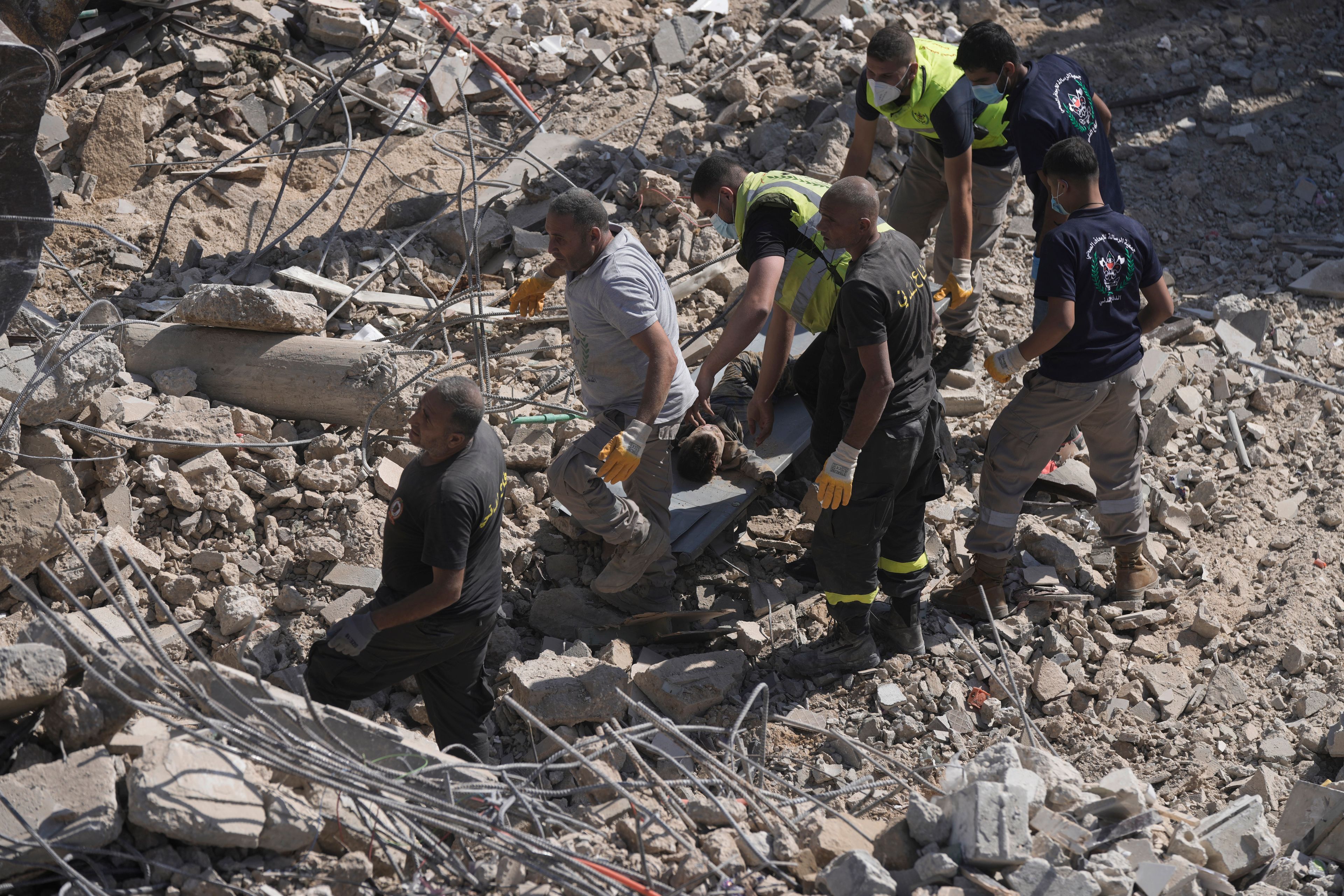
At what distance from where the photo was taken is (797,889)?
116 inches

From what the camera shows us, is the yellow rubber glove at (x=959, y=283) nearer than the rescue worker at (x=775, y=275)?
No

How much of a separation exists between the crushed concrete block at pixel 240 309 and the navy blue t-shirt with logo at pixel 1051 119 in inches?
140

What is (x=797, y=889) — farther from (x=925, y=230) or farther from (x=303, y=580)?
(x=925, y=230)

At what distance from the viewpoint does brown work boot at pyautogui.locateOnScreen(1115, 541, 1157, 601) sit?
4.74 metres

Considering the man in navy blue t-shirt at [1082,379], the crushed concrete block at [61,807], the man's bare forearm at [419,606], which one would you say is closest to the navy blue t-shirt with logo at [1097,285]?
the man in navy blue t-shirt at [1082,379]

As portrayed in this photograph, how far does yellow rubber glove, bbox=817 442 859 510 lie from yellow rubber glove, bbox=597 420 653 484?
2.29 ft

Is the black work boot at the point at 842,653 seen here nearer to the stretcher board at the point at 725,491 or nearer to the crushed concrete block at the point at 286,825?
the stretcher board at the point at 725,491

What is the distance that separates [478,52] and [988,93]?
4.23 m

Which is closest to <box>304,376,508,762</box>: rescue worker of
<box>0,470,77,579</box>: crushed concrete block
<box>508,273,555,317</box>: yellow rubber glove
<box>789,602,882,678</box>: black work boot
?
<box>508,273,555,317</box>: yellow rubber glove

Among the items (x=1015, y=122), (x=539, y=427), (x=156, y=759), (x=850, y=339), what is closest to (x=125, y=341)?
(x=539, y=427)

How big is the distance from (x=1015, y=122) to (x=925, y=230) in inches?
37.2

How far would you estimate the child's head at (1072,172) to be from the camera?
160 inches

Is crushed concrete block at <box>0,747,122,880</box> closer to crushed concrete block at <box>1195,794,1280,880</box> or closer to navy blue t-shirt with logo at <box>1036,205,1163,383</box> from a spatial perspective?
crushed concrete block at <box>1195,794,1280,880</box>

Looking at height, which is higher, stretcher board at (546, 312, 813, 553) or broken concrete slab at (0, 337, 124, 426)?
broken concrete slab at (0, 337, 124, 426)
